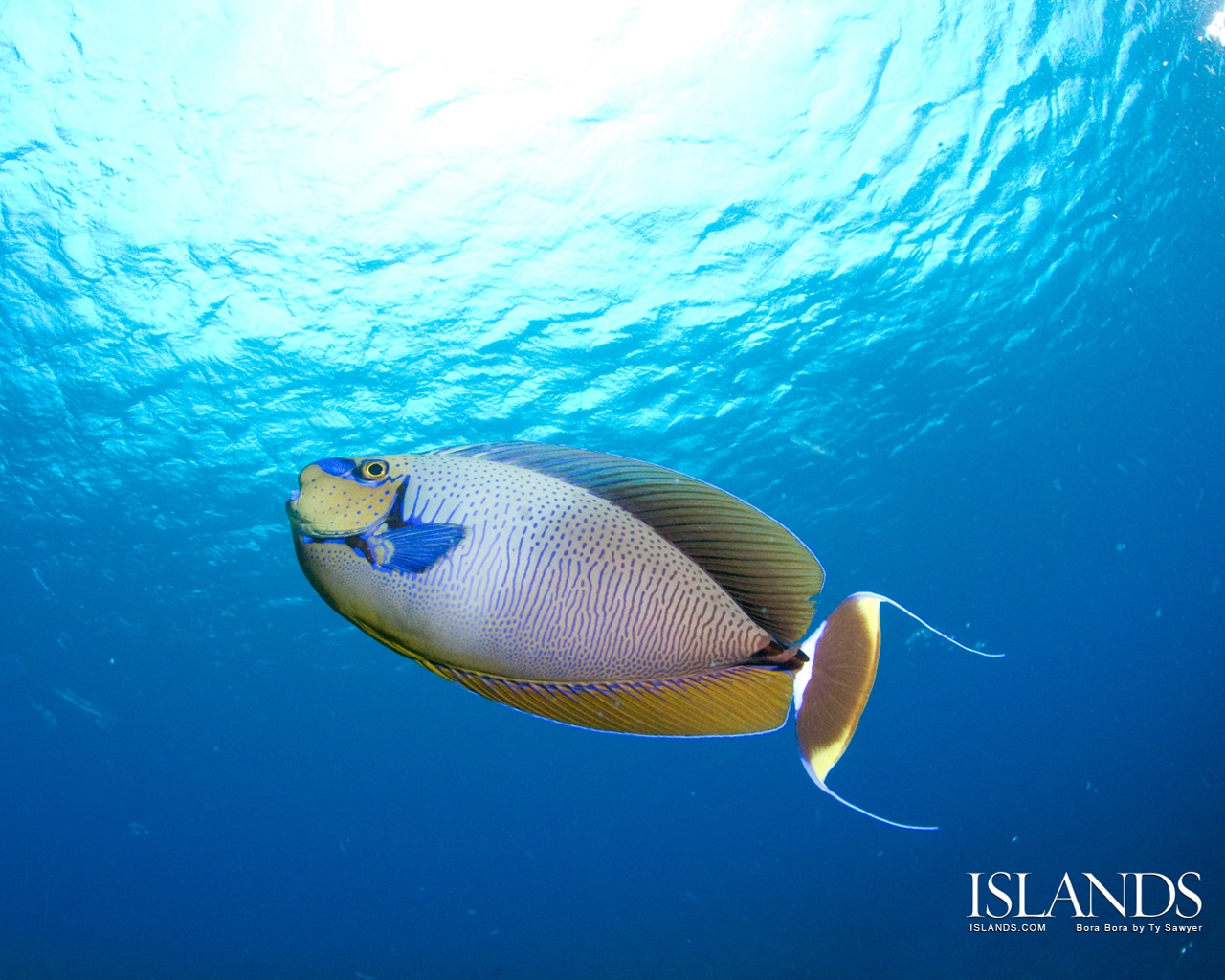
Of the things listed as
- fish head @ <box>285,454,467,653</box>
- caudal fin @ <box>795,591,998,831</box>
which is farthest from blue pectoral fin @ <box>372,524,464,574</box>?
caudal fin @ <box>795,591,998,831</box>

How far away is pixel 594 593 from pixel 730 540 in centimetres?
19

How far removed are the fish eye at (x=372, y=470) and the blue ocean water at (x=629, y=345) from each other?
73.6 inches

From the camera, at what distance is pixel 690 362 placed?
46.3 ft

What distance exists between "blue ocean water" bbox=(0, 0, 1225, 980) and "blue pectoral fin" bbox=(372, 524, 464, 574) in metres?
1.83

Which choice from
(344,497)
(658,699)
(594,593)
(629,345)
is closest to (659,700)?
(658,699)

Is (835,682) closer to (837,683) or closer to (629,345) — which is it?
(837,683)

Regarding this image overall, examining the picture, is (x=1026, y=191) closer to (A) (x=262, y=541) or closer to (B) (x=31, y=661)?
(A) (x=262, y=541)

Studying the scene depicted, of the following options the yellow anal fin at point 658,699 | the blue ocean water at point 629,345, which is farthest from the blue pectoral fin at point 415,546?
the blue ocean water at point 629,345

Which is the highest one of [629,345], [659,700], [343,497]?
[629,345]

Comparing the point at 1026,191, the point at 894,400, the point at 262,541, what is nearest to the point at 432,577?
the point at 1026,191

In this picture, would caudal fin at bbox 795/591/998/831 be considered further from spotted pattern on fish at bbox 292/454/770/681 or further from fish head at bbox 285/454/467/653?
fish head at bbox 285/454/467/653

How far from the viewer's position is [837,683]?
35.2 inches

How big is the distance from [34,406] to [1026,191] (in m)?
18.9

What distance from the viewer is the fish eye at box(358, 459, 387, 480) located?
0.88m
